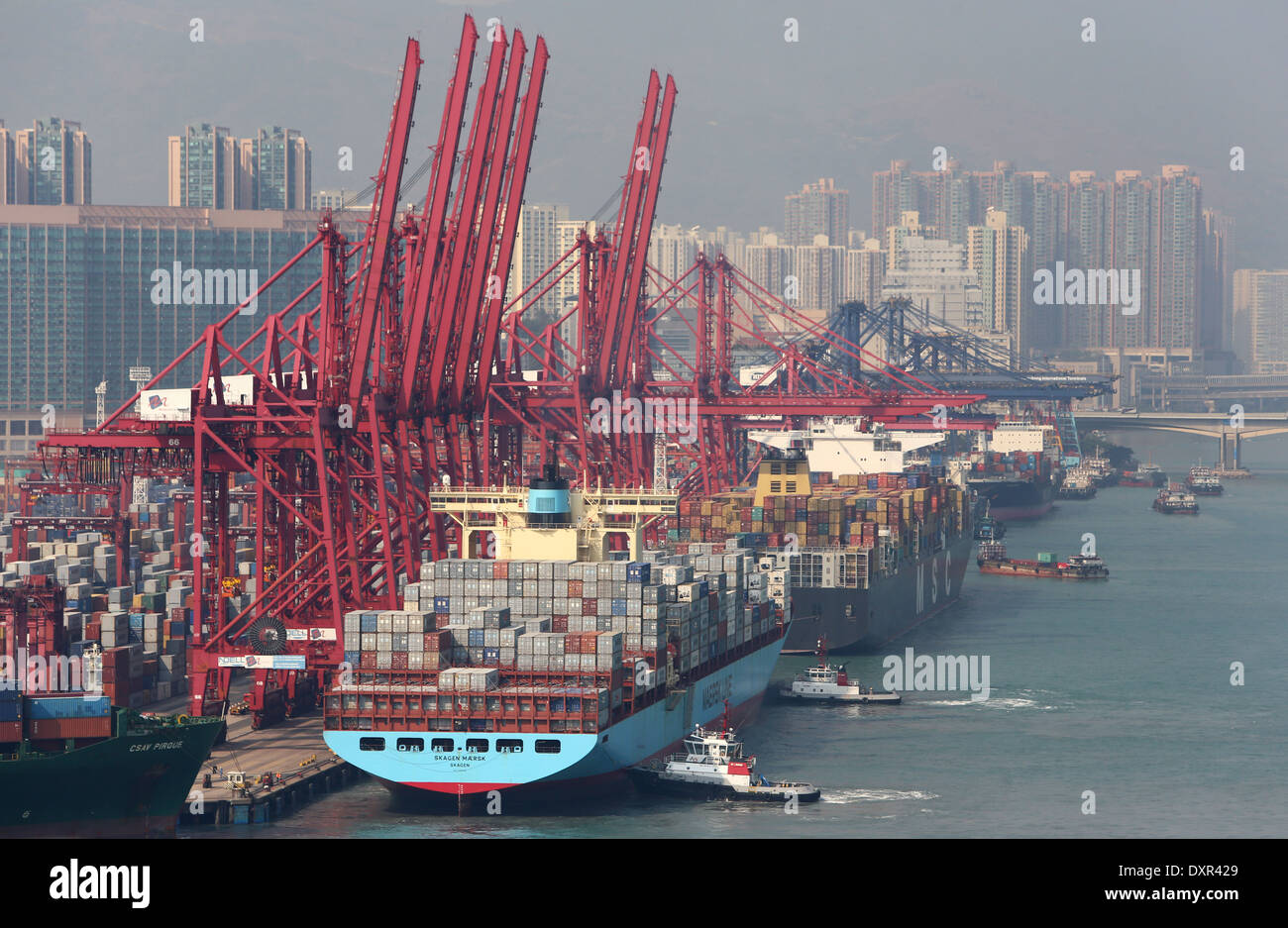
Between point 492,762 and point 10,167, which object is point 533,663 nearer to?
point 492,762

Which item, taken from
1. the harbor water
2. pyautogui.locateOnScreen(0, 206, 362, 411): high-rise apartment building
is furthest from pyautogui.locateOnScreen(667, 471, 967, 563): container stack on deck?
pyautogui.locateOnScreen(0, 206, 362, 411): high-rise apartment building

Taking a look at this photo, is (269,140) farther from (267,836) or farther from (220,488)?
(267,836)

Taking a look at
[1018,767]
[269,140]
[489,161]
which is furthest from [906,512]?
[269,140]

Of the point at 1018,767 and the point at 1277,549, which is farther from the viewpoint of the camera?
the point at 1277,549

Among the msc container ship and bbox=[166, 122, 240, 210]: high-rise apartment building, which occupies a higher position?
bbox=[166, 122, 240, 210]: high-rise apartment building

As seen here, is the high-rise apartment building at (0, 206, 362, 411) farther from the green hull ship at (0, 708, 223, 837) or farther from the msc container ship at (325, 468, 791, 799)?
the green hull ship at (0, 708, 223, 837)
